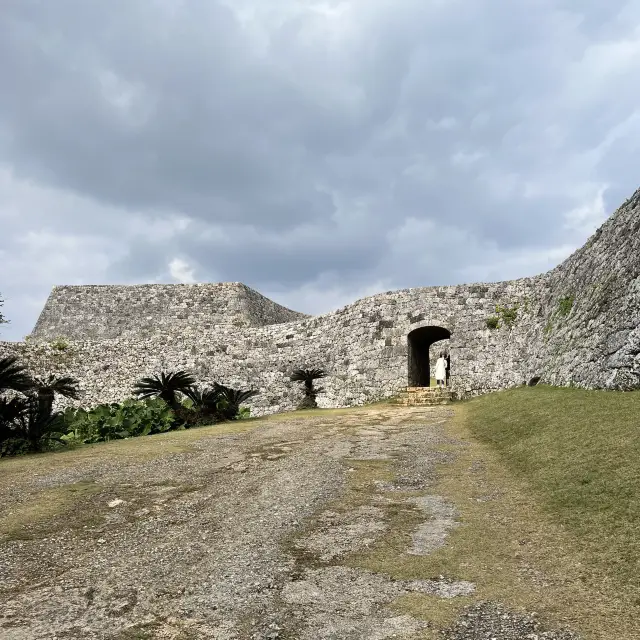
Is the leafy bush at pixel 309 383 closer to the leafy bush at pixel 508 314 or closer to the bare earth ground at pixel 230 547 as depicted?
the leafy bush at pixel 508 314

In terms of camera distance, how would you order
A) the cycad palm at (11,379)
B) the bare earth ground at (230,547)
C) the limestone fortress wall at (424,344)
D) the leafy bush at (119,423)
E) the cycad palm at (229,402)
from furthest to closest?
the cycad palm at (229,402) < the leafy bush at (119,423) < the limestone fortress wall at (424,344) < the cycad palm at (11,379) < the bare earth ground at (230,547)

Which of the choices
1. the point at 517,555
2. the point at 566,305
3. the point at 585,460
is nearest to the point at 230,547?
the point at 517,555

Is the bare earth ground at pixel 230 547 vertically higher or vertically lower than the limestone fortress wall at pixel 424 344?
lower

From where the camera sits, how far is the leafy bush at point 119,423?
14.4m

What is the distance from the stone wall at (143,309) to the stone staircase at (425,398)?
1632 centimetres

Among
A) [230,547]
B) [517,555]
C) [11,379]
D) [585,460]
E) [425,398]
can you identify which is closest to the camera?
[517,555]

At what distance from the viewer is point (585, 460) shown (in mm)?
6836

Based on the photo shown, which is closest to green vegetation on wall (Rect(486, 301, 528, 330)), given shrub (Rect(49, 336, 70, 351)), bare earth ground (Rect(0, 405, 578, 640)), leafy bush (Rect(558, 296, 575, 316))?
leafy bush (Rect(558, 296, 575, 316))

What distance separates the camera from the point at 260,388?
23.0 meters

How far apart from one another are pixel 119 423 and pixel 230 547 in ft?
34.5

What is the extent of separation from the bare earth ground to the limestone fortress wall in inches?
258

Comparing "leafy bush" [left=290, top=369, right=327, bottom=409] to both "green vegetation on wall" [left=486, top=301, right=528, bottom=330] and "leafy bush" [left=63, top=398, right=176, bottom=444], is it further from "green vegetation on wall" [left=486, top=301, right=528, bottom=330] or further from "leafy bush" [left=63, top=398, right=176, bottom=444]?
"green vegetation on wall" [left=486, top=301, right=528, bottom=330]

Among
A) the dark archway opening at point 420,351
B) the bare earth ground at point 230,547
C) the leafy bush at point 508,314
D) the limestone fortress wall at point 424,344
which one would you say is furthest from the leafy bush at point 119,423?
the leafy bush at point 508,314

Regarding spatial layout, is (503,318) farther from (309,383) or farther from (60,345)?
(60,345)
